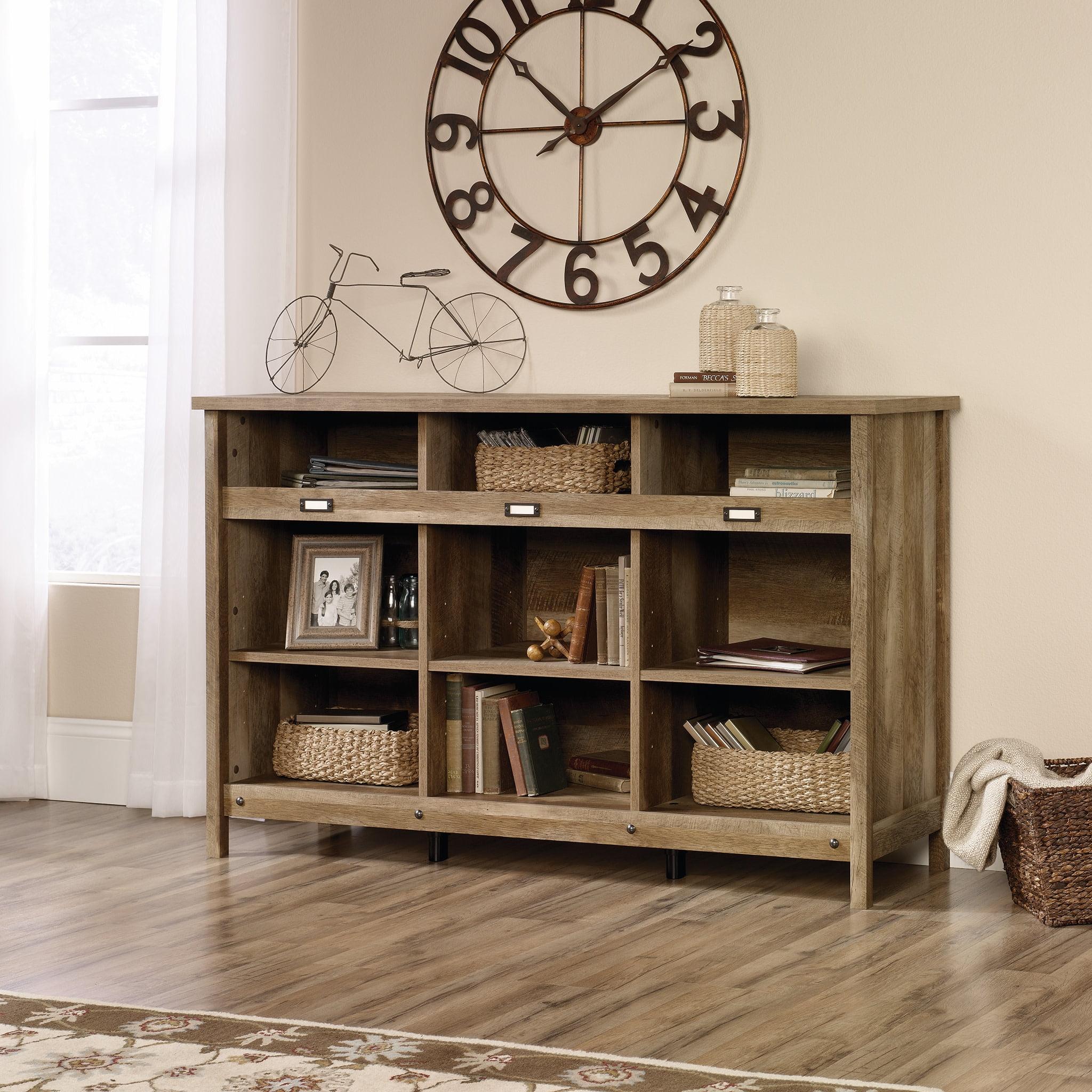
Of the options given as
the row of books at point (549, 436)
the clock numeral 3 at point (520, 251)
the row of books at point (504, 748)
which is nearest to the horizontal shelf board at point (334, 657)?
the row of books at point (504, 748)

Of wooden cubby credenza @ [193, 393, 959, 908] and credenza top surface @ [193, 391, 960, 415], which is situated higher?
credenza top surface @ [193, 391, 960, 415]

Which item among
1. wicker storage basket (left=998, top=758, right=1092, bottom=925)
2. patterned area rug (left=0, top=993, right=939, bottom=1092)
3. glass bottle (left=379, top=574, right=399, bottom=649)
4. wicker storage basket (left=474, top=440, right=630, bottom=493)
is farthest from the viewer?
glass bottle (left=379, top=574, right=399, bottom=649)

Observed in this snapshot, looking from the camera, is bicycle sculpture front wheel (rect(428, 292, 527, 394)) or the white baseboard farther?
the white baseboard

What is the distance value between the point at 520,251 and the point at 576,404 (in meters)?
0.70

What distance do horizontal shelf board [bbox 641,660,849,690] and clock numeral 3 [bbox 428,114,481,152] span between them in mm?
1422

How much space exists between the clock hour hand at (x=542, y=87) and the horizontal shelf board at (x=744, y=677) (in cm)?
136

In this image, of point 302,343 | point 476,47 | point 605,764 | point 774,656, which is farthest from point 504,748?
point 476,47

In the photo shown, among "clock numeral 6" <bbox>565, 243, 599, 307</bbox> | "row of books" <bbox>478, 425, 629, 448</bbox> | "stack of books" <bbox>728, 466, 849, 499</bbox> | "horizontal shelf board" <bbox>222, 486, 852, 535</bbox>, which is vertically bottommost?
"horizontal shelf board" <bbox>222, 486, 852, 535</bbox>

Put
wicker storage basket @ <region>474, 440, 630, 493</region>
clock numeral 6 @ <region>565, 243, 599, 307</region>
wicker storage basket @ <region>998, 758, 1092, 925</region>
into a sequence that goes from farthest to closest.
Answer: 1. clock numeral 6 @ <region>565, 243, 599, 307</region>
2. wicker storage basket @ <region>474, 440, 630, 493</region>
3. wicker storage basket @ <region>998, 758, 1092, 925</region>

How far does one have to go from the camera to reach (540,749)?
3.76 metres

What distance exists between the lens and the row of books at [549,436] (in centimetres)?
368

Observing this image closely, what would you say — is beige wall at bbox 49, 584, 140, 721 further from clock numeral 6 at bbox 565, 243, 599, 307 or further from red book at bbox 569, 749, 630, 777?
clock numeral 6 at bbox 565, 243, 599, 307

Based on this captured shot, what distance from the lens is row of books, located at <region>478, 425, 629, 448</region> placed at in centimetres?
368

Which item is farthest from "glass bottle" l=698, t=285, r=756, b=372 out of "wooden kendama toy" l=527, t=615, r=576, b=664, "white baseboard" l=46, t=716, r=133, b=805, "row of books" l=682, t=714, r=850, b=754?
"white baseboard" l=46, t=716, r=133, b=805
